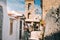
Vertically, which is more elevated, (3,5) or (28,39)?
(3,5)

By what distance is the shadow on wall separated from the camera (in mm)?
2277

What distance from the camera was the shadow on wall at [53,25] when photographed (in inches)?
89.7

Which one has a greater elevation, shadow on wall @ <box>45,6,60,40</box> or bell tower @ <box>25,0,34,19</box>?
bell tower @ <box>25,0,34,19</box>

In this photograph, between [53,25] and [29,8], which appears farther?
[29,8]

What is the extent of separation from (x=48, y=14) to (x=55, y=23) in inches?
5.0

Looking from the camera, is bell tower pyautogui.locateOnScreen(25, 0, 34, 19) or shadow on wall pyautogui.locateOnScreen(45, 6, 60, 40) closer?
shadow on wall pyautogui.locateOnScreen(45, 6, 60, 40)

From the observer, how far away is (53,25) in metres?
2.34

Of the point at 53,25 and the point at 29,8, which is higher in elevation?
the point at 29,8

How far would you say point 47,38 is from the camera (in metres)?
2.32

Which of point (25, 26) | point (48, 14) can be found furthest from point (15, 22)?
point (48, 14)

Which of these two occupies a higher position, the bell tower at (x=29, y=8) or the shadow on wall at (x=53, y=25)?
the bell tower at (x=29, y=8)

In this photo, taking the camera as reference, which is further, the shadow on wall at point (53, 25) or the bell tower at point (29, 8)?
the bell tower at point (29, 8)

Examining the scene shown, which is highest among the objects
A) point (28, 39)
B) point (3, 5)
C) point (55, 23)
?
point (3, 5)

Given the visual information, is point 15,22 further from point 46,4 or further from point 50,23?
point 46,4
